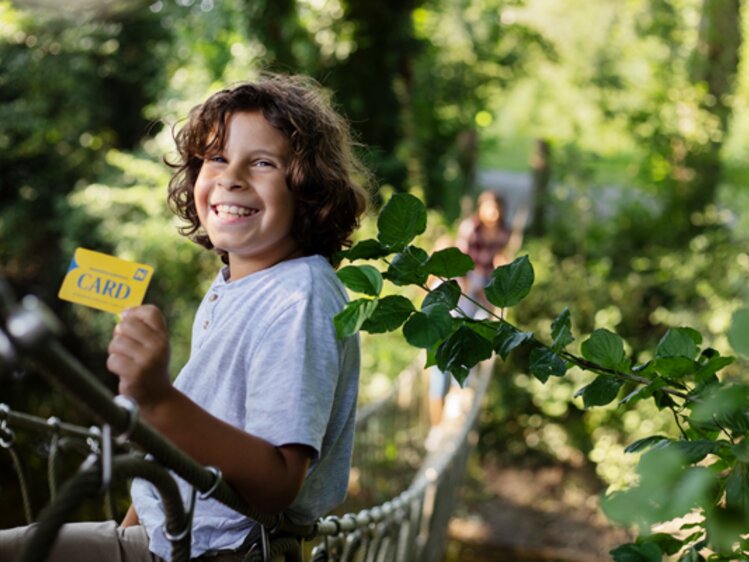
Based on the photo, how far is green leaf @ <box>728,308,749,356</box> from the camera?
0.57 m

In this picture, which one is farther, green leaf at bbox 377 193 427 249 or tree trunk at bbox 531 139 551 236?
tree trunk at bbox 531 139 551 236

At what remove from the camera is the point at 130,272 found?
2.88 ft

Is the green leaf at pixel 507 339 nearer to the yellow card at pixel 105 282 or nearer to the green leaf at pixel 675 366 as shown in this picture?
the green leaf at pixel 675 366

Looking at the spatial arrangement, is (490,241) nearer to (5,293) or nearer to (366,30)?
(366,30)

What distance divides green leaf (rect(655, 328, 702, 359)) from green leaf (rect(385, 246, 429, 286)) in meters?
0.21

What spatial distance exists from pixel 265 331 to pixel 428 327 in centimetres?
18

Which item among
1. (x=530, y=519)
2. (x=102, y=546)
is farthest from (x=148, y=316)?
(x=530, y=519)

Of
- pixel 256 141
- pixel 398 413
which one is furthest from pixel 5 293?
pixel 398 413

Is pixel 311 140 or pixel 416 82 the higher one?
pixel 416 82

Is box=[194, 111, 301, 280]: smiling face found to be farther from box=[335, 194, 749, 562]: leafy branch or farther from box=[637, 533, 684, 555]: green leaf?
box=[637, 533, 684, 555]: green leaf

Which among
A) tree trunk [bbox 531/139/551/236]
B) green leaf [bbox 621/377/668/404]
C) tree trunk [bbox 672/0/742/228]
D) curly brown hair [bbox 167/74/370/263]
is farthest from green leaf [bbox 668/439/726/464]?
tree trunk [bbox 672/0/742/228]

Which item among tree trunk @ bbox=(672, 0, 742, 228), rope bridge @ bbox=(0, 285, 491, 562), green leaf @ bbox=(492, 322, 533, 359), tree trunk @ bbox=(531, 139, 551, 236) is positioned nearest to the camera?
rope bridge @ bbox=(0, 285, 491, 562)

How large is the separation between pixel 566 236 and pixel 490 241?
2054 mm

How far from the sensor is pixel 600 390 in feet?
2.92
